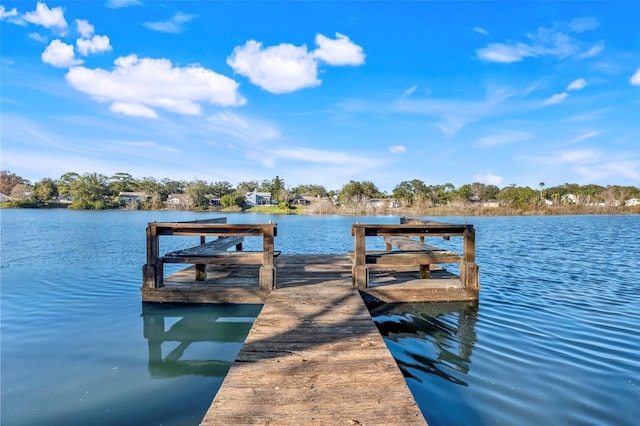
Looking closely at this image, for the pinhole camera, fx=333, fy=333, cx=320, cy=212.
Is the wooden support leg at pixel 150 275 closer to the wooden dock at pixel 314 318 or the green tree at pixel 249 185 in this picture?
the wooden dock at pixel 314 318

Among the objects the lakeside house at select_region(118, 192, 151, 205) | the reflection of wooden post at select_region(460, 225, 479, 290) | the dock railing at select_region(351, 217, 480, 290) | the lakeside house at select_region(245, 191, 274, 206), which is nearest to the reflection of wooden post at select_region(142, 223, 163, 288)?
the dock railing at select_region(351, 217, 480, 290)

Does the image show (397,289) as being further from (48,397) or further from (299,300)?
(48,397)

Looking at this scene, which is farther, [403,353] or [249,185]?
[249,185]

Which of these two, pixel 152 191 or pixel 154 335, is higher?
pixel 152 191

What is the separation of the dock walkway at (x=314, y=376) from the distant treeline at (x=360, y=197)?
54401 mm

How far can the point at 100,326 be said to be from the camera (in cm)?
550

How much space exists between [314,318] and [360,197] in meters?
69.2

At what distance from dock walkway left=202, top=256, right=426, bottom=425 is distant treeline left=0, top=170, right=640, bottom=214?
54.4m

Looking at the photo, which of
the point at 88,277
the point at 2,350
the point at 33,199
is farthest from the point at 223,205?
the point at 2,350

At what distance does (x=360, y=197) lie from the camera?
7281 cm

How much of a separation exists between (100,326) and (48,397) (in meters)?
2.36

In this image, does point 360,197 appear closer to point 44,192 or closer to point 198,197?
point 198,197

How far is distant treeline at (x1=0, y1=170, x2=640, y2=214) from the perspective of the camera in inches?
2422

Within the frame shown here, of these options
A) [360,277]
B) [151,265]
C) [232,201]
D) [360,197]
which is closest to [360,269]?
[360,277]
